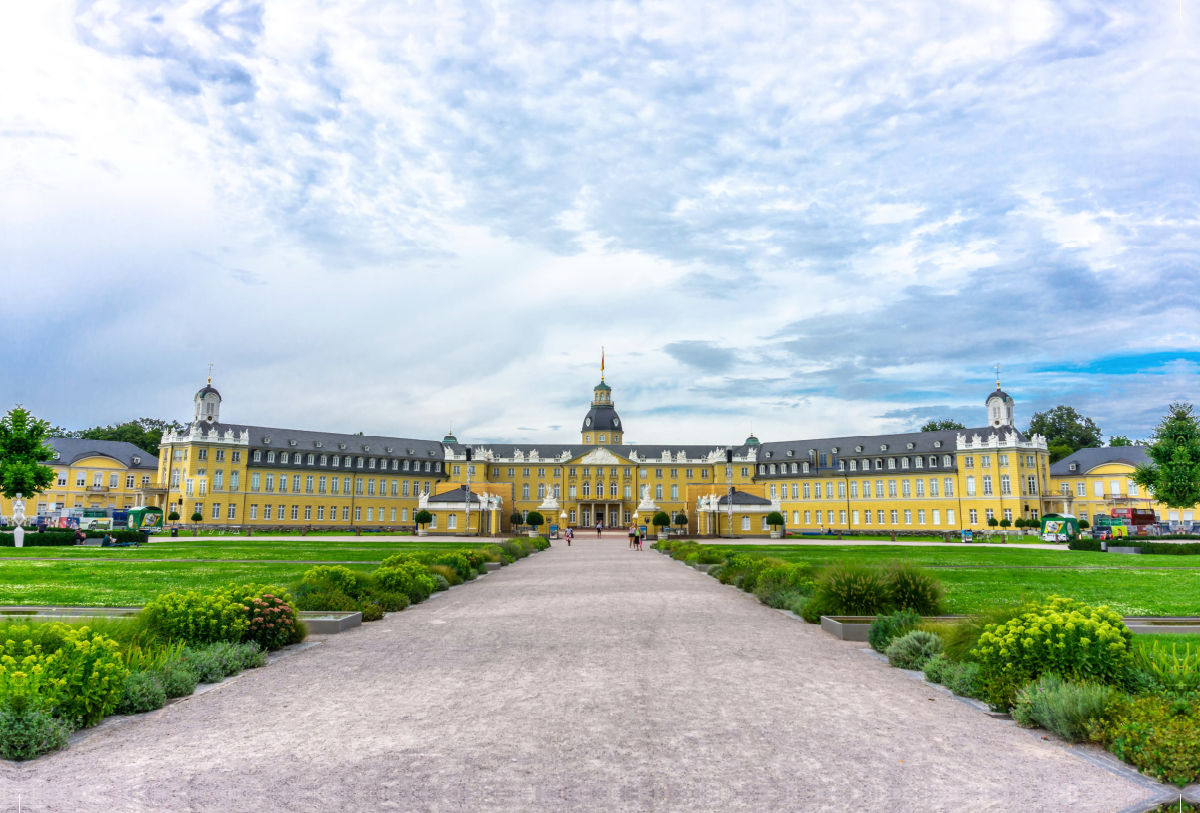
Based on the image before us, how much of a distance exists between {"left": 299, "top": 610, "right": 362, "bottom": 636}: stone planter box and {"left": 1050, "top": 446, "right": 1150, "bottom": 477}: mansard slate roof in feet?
297

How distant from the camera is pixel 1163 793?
5.36 meters

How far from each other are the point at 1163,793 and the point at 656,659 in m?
6.19

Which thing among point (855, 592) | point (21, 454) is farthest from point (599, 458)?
point (855, 592)

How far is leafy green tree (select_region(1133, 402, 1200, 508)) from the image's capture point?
51.2m

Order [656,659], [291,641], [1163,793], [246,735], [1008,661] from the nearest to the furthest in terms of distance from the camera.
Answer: [1163,793], [246,735], [1008,661], [656,659], [291,641]

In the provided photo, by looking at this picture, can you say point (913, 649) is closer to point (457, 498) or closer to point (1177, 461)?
point (1177, 461)

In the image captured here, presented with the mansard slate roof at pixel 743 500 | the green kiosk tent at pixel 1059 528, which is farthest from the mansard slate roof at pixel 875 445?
the green kiosk tent at pixel 1059 528

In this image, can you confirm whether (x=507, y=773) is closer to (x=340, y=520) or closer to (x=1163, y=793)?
(x=1163, y=793)

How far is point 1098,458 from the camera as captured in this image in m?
85.8

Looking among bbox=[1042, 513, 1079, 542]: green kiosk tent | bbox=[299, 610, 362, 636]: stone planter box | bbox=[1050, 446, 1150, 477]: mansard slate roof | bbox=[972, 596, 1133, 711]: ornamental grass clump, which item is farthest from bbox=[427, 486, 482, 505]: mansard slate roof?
bbox=[972, 596, 1133, 711]: ornamental grass clump

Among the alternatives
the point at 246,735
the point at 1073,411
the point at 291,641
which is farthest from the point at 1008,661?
the point at 1073,411

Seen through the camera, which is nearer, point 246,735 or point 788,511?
point 246,735

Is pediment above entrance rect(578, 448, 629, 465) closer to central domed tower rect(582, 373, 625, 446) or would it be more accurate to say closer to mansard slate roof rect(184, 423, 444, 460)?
central domed tower rect(582, 373, 625, 446)

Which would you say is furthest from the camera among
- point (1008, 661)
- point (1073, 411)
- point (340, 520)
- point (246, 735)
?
point (1073, 411)
